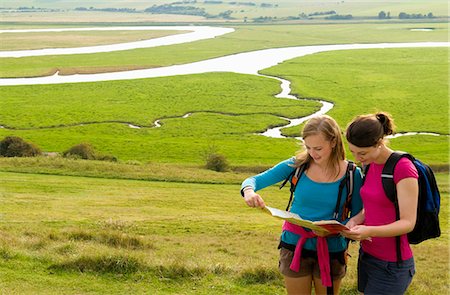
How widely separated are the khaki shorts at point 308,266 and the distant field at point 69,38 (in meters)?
113

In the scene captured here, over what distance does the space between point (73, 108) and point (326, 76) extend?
33301mm

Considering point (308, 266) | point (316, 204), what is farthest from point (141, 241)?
point (316, 204)

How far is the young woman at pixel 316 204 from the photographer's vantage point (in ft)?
18.2

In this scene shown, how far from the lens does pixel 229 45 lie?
383 ft

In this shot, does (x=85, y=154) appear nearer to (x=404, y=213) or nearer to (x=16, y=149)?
(x=16, y=149)

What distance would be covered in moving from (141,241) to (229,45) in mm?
106292

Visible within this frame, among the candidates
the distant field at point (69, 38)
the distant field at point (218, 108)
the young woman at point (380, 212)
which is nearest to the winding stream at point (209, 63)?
the distant field at point (218, 108)

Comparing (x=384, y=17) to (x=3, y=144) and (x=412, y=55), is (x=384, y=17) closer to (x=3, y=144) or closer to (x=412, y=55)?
(x=412, y=55)

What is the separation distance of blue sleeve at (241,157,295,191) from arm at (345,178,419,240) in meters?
0.91

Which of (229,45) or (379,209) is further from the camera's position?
(229,45)

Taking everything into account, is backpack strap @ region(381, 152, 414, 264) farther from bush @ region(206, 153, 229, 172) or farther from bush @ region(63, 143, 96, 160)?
bush @ region(63, 143, 96, 160)

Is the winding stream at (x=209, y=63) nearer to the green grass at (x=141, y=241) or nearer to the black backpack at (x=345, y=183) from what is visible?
the green grass at (x=141, y=241)

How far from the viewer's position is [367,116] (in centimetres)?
524

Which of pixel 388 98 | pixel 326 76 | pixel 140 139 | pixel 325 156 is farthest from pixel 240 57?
pixel 325 156
